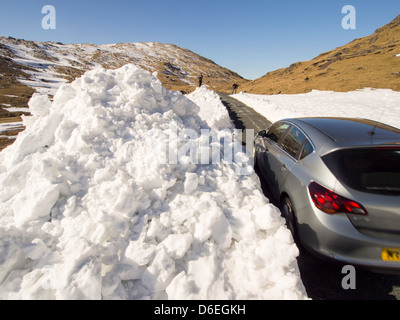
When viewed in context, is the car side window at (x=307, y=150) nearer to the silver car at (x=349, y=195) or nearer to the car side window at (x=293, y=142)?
the silver car at (x=349, y=195)

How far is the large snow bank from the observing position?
1854mm

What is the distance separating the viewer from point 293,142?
10.8ft

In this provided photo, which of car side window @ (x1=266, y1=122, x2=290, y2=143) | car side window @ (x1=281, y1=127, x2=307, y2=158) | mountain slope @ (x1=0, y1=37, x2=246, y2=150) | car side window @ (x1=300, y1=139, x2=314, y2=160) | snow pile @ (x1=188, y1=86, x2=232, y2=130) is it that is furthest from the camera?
mountain slope @ (x1=0, y1=37, x2=246, y2=150)

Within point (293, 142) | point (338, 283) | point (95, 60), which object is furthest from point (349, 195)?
point (95, 60)

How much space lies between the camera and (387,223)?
1.92 m

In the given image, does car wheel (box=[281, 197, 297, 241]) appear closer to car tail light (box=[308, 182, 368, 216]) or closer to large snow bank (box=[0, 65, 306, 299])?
large snow bank (box=[0, 65, 306, 299])

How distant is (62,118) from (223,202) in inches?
138

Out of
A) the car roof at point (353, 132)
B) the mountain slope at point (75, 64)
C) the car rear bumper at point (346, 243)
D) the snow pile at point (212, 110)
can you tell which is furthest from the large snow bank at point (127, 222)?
the mountain slope at point (75, 64)

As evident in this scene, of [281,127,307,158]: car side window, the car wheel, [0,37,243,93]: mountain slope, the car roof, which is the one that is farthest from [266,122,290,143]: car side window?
[0,37,243,93]: mountain slope

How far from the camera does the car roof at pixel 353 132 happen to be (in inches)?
91.5

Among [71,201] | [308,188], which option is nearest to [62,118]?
[71,201]

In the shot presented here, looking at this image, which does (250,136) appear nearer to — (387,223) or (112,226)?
(387,223)

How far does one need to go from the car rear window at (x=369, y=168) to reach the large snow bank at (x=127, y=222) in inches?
34.2

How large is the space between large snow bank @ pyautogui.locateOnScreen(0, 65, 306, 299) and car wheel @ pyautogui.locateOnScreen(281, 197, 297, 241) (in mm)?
429
